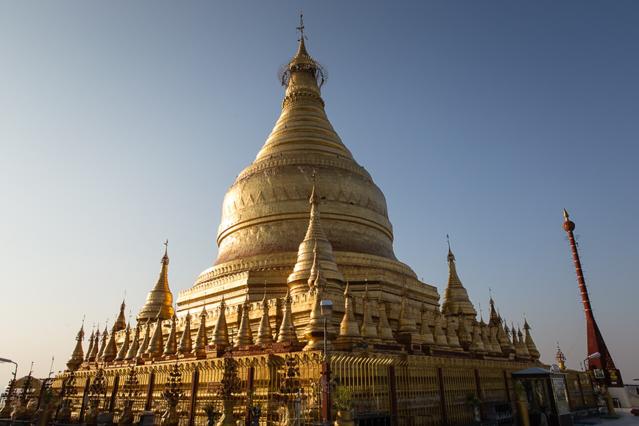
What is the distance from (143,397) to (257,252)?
1043 cm

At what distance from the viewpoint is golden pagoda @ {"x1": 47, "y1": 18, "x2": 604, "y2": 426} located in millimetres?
14336

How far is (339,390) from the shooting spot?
1259 centimetres

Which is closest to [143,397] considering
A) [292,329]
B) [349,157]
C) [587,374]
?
[292,329]

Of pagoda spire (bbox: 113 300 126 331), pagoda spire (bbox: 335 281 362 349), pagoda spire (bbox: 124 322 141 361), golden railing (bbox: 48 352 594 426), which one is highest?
pagoda spire (bbox: 113 300 126 331)

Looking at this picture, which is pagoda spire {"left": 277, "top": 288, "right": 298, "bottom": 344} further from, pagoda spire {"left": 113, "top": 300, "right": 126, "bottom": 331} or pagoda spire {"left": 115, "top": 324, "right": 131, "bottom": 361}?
pagoda spire {"left": 113, "top": 300, "right": 126, "bottom": 331}

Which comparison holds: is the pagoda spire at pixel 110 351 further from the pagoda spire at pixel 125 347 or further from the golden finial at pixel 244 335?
the golden finial at pixel 244 335

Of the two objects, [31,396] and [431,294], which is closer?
[31,396]

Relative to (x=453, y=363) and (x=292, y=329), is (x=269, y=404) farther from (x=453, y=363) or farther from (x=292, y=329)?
(x=453, y=363)

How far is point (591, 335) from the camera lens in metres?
36.0

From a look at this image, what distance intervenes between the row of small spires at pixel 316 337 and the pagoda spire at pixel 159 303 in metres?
2.76

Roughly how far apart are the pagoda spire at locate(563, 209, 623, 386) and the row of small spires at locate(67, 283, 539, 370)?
10.5m

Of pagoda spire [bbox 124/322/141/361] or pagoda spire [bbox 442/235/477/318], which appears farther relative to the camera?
pagoda spire [bbox 442/235/477/318]

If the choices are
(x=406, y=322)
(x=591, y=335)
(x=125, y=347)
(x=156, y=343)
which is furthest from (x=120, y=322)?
(x=591, y=335)

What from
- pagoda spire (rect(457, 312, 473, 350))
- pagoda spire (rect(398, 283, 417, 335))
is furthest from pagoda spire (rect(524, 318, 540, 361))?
pagoda spire (rect(398, 283, 417, 335))
